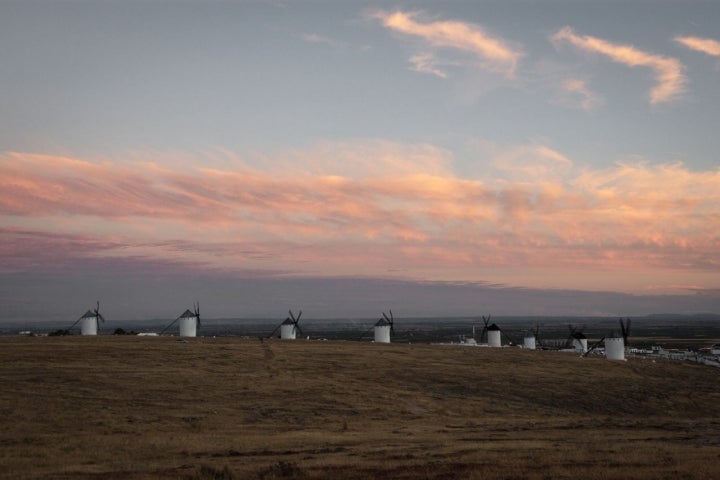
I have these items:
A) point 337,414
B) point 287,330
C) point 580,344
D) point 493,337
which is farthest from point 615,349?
point 337,414

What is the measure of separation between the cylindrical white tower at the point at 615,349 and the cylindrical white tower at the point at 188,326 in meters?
72.6

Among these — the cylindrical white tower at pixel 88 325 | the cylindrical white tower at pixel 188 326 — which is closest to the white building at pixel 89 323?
the cylindrical white tower at pixel 88 325

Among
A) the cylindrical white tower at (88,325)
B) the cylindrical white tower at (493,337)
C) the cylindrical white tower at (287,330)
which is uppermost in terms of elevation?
the cylindrical white tower at (88,325)

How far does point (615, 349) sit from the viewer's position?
106 meters

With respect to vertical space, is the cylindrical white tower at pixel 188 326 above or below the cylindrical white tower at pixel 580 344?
above

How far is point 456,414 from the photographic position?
5541cm

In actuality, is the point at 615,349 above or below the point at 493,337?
below

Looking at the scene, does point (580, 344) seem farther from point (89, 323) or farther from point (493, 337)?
point (89, 323)

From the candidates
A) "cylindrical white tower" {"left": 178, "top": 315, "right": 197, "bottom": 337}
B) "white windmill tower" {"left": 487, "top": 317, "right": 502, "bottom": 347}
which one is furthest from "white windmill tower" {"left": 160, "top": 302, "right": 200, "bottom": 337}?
"white windmill tower" {"left": 487, "top": 317, "right": 502, "bottom": 347}

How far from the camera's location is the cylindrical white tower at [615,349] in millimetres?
105562

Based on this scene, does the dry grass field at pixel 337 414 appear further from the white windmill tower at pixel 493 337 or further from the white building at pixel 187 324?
the white windmill tower at pixel 493 337

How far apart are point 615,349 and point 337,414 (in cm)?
7083

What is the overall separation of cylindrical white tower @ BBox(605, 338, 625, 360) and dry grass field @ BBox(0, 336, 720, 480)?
12207mm

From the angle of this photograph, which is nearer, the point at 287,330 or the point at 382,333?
the point at 287,330
